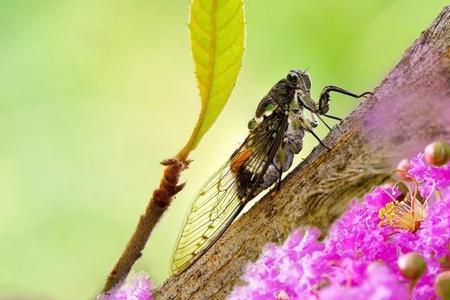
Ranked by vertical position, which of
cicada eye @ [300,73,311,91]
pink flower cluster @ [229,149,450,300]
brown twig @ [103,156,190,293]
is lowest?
pink flower cluster @ [229,149,450,300]

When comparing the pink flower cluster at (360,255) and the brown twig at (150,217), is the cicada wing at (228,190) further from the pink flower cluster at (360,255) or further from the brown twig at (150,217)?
the pink flower cluster at (360,255)

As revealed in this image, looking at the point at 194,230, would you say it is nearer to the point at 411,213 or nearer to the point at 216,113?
the point at 216,113

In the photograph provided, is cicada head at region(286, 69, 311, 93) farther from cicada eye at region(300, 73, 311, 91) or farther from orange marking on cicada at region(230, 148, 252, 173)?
orange marking on cicada at region(230, 148, 252, 173)

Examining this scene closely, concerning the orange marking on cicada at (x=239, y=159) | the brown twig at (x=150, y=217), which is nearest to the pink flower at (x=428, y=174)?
the brown twig at (x=150, y=217)

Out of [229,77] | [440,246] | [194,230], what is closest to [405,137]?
[440,246]

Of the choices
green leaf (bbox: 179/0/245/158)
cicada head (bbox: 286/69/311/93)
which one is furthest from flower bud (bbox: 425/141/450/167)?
cicada head (bbox: 286/69/311/93)
